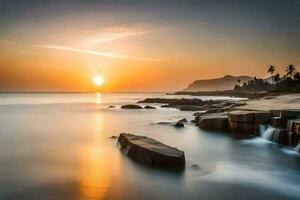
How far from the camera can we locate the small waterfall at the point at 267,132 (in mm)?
26700

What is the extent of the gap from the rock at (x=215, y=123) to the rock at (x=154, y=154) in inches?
575

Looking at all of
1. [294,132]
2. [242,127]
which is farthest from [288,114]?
[242,127]

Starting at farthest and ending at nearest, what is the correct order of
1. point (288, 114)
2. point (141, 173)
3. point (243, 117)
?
point (243, 117), point (288, 114), point (141, 173)

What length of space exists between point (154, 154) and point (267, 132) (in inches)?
548

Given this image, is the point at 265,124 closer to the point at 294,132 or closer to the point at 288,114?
the point at 288,114

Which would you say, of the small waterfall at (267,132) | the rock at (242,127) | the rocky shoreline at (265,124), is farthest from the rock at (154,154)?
the rock at (242,127)

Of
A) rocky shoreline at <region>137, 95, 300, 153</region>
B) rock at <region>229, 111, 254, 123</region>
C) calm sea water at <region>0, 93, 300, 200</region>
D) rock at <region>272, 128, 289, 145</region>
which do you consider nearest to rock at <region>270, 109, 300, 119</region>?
rocky shoreline at <region>137, 95, 300, 153</region>

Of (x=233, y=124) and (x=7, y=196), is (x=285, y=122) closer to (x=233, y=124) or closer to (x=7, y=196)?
(x=233, y=124)

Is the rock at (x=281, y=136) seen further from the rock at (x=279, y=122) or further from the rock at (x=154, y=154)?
the rock at (x=154, y=154)

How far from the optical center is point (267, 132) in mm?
27484

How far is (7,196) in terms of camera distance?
13125mm

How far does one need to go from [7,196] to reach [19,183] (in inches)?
74.6

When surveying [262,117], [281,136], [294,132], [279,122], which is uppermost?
[262,117]

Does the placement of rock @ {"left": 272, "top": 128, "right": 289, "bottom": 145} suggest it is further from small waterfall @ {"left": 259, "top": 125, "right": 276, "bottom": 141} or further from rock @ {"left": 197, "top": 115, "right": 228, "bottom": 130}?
rock @ {"left": 197, "top": 115, "right": 228, "bottom": 130}
